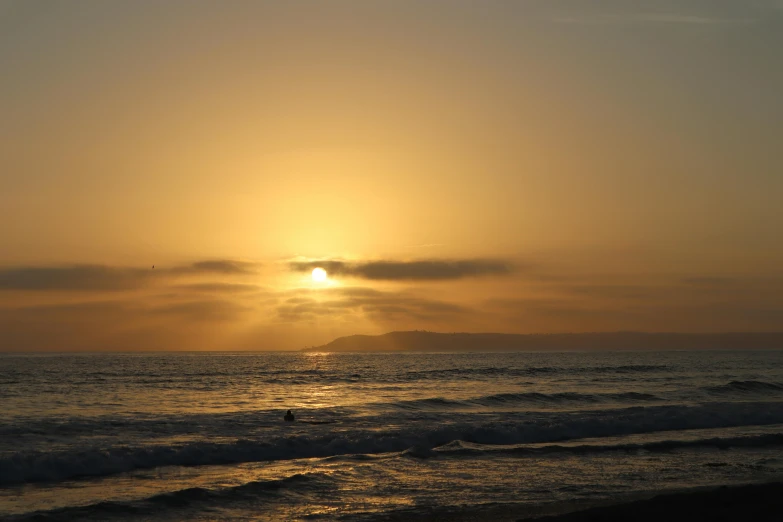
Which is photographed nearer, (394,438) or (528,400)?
(394,438)

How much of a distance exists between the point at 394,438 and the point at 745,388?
40.7 meters

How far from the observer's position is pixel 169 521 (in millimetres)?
15102

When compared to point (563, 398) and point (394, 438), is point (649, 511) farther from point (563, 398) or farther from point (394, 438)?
point (563, 398)

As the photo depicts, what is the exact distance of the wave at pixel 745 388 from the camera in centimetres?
5338

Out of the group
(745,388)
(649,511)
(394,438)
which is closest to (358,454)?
(394,438)

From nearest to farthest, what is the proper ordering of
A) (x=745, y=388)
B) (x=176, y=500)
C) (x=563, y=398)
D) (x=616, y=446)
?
(x=176, y=500) < (x=616, y=446) < (x=563, y=398) < (x=745, y=388)

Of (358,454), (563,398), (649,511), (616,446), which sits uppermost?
(649,511)

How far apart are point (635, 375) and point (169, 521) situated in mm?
68199

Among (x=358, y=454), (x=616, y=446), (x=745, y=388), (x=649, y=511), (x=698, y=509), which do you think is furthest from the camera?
(x=745, y=388)

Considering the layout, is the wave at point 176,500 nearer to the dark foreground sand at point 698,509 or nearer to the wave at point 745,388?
the dark foreground sand at point 698,509

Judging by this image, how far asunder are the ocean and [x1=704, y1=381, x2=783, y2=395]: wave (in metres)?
6.64

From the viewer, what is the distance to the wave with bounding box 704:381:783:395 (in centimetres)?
5338

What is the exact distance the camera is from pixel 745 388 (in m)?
55.9

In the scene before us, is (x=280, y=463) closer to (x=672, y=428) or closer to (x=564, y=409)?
(x=672, y=428)
